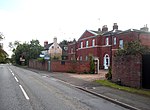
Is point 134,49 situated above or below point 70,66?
above

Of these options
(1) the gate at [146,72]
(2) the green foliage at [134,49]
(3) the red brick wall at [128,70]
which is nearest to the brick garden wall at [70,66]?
(3) the red brick wall at [128,70]

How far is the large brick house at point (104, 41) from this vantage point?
44.2 meters

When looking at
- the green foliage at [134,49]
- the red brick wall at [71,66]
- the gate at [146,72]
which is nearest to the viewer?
→ the gate at [146,72]

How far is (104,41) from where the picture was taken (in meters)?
51.9

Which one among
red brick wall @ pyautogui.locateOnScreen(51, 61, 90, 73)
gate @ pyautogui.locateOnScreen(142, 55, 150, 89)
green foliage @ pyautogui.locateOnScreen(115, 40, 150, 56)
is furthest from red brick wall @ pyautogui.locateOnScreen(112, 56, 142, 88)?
red brick wall @ pyautogui.locateOnScreen(51, 61, 90, 73)

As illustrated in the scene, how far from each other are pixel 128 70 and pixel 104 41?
113ft

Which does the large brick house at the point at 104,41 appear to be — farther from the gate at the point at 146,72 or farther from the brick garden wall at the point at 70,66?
the gate at the point at 146,72

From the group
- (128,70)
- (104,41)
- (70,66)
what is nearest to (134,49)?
(128,70)

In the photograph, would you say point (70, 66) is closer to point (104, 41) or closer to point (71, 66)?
point (71, 66)

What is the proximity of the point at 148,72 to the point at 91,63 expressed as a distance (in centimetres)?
2156

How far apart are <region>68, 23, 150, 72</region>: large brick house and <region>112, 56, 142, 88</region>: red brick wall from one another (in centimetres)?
1805

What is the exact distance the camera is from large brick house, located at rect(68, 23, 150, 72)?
44.2 m

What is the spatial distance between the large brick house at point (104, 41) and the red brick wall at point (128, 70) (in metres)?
18.0

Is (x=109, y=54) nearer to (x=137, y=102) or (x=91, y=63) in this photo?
(x=91, y=63)
